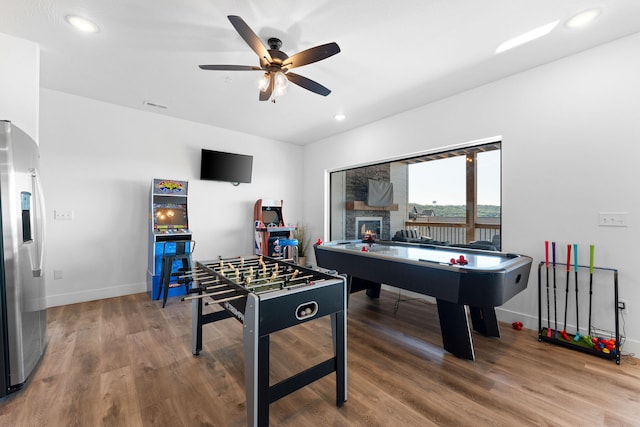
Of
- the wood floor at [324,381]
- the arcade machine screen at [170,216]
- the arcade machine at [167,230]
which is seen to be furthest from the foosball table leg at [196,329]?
the arcade machine screen at [170,216]

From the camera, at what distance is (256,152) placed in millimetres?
5199

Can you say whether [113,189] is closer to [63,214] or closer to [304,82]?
[63,214]

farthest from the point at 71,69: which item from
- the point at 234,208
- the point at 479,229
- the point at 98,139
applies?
the point at 479,229

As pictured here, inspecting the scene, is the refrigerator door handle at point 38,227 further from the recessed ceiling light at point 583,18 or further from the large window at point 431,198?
the recessed ceiling light at point 583,18

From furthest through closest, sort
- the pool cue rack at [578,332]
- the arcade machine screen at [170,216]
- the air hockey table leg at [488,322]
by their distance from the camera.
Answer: the arcade machine screen at [170,216] < the air hockey table leg at [488,322] < the pool cue rack at [578,332]

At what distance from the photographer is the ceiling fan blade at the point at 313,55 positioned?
1.93 metres

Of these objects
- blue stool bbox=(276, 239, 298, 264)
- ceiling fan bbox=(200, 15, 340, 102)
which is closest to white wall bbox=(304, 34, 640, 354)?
ceiling fan bbox=(200, 15, 340, 102)

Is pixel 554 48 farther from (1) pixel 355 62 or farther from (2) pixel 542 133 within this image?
(1) pixel 355 62

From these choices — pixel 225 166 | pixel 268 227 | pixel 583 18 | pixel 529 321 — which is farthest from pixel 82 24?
pixel 529 321

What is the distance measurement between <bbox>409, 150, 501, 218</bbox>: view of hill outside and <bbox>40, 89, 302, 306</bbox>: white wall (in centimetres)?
313

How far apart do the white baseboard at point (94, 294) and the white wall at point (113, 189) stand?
0.4 inches

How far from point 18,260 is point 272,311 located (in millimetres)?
1861

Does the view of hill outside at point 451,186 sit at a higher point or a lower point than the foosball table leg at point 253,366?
higher

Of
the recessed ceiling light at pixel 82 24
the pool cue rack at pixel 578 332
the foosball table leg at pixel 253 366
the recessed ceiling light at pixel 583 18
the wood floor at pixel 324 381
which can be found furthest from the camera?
the pool cue rack at pixel 578 332
